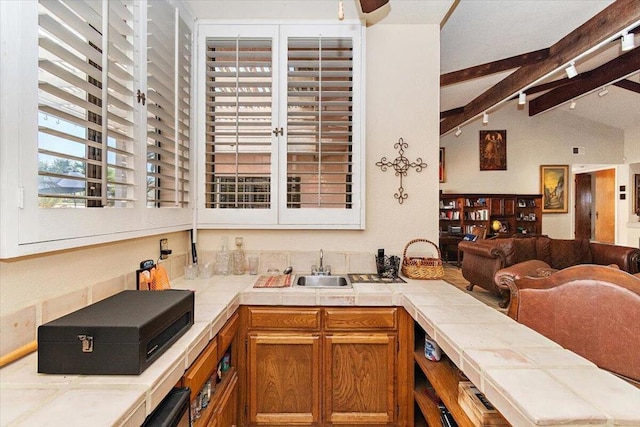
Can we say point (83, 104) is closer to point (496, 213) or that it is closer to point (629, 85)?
point (496, 213)

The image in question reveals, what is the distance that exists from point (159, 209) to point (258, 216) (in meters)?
0.70

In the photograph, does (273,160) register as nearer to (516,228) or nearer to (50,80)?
(50,80)

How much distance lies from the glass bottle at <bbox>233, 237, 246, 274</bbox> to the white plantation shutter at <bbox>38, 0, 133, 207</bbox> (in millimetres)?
982

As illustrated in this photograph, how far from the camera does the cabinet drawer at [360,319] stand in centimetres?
184

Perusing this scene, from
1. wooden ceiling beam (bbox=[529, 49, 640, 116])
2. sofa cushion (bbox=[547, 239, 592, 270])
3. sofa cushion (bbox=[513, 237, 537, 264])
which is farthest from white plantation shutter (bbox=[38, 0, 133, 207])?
wooden ceiling beam (bbox=[529, 49, 640, 116])

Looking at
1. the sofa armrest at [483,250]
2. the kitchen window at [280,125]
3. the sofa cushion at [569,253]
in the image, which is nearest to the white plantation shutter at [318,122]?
the kitchen window at [280,125]

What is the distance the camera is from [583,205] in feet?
29.9

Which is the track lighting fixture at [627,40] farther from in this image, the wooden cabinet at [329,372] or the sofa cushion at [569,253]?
the wooden cabinet at [329,372]

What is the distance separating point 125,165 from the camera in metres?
1.46

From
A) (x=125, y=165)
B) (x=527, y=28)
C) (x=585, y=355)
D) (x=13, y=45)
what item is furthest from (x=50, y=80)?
(x=527, y=28)

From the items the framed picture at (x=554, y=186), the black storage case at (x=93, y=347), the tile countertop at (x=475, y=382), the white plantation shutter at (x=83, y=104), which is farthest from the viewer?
the framed picture at (x=554, y=186)

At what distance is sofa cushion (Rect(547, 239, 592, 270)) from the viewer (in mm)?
4695

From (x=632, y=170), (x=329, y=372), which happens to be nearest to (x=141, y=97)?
(x=329, y=372)

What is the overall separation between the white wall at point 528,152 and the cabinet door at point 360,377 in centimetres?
677
